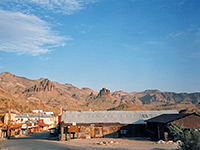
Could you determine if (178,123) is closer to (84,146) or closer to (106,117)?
(84,146)

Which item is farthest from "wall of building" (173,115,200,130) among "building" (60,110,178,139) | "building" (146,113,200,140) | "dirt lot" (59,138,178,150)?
"building" (60,110,178,139)

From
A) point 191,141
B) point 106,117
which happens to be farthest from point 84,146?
point 191,141

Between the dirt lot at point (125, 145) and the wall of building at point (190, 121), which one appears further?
the wall of building at point (190, 121)

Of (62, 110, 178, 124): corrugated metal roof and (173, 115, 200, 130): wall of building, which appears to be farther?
(62, 110, 178, 124): corrugated metal roof

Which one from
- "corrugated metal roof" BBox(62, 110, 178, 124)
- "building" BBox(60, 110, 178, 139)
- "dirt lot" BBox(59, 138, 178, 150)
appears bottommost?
"dirt lot" BBox(59, 138, 178, 150)

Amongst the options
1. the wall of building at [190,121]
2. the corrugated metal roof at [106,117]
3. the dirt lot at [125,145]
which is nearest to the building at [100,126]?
the corrugated metal roof at [106,117]

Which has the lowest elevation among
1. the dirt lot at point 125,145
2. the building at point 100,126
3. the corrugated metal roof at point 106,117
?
the dirt lot at point 125,145

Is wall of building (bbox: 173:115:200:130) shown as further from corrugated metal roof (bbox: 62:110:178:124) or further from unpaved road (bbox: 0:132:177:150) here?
corrugated metal roof (bbox: 62:110:178:124)

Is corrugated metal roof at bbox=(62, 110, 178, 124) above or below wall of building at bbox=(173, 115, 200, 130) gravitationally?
above

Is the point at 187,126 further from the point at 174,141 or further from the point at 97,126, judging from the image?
the point at 97,126

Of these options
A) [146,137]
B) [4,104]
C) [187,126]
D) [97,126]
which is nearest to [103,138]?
[97,126]

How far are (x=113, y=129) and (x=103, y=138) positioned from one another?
117 inches

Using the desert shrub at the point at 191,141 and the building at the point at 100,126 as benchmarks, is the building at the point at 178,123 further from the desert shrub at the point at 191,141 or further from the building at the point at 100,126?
the desert shrub at the point at 191,141

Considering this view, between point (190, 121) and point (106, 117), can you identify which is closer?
point (190, 121)
